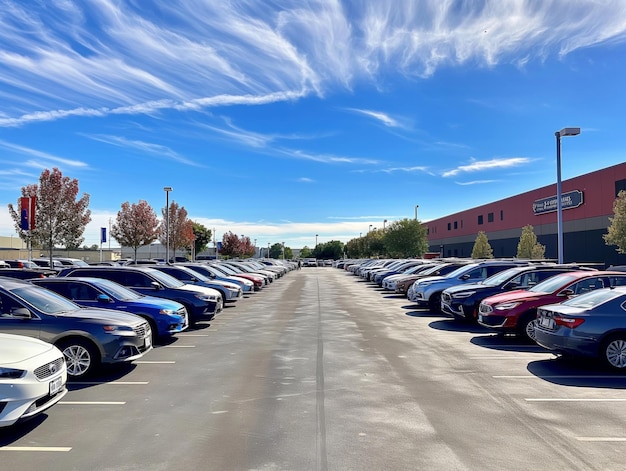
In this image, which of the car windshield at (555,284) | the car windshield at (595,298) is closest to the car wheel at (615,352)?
the car windshield at (595,298)

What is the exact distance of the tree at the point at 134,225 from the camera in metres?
39.2

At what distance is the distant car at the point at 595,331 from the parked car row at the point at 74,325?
719 cm

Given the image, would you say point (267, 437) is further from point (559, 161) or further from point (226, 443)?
point (559, 161)

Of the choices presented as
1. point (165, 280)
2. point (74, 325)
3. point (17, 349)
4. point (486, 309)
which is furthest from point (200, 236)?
point (17, 349)

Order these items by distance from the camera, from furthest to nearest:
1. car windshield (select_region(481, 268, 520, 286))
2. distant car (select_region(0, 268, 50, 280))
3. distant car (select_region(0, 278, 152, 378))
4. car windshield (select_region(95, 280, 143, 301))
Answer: distant car (select_region(0, 268, 50, 280))
car windshield (select_region(481, 268, 520, 286))
car windshield (select_region(95, 280, 143, 301))
distant car (select_region(0, 278, 152, 378))

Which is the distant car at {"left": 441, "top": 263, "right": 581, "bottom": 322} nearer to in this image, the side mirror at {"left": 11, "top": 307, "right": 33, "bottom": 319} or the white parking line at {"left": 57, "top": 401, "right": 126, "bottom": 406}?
the white parking line at {"left": 57, "top": 401, "right": 126, "bottom": 406}

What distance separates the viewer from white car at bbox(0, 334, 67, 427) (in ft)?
17.2

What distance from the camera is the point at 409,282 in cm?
2466

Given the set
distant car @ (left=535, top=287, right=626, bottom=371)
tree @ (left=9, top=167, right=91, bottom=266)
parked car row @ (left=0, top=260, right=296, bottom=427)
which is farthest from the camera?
tree @ (left=9, top=167, right=91, bottom=266)

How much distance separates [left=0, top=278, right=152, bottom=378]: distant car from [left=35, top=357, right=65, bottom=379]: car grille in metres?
1.91

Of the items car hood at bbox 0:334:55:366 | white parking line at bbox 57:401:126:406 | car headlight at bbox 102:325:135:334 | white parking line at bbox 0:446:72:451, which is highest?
car hood at bbox 0:334:55:366

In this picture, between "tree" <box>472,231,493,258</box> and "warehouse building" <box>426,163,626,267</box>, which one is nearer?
"warehouse building" <box>426,163,626,267</box>

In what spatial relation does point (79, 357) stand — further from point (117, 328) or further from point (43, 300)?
point (43, 300)

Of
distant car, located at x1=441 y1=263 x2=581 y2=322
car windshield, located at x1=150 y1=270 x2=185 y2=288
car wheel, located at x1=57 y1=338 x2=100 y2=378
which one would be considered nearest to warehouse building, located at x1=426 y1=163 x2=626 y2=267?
distant car, located at x1=441 y1=263 x2=581 y2=322
